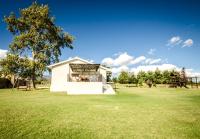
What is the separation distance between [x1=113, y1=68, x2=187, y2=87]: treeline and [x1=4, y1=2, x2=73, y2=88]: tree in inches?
1048

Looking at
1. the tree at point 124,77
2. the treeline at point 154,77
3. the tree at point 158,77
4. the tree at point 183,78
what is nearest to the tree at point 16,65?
the treeline at point 154,77

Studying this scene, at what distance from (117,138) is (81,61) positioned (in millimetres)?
22845

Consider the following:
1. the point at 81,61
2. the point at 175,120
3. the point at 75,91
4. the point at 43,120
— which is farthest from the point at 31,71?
the point at 175,120

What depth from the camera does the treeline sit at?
127 feet

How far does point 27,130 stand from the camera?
209 inches

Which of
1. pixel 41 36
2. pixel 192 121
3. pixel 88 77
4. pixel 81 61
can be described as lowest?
pixel 192 121

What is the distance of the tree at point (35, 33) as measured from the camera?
31.6m

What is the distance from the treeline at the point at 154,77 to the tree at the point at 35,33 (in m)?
26.6

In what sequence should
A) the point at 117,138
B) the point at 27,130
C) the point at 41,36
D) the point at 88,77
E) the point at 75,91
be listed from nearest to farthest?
the point at 117,138 → the point at 27,130 → the point at 75,91 → the point at 88,77 → the point at 41,36

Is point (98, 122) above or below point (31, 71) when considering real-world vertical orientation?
below

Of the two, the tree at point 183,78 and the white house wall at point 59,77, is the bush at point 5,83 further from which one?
the tree at point 183,78

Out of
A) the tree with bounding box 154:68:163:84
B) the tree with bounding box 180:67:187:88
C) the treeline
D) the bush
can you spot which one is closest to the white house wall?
the bush

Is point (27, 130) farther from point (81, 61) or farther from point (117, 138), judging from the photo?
point (81, 61)

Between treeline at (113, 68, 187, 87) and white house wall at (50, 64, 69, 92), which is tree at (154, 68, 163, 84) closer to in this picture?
treeline at (113, 68, 187, 87)
